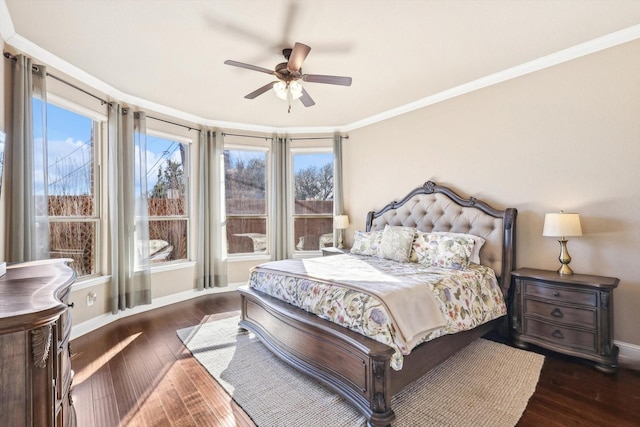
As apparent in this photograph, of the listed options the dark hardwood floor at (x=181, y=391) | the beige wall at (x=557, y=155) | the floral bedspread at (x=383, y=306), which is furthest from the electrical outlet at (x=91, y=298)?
the floral bedspread at (x=383, y=306)

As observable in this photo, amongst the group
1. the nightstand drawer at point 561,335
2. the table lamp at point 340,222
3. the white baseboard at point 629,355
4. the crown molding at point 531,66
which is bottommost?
the white baseboard at point 629,355

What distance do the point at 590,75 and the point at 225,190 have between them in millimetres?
4731

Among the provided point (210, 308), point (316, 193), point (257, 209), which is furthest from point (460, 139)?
point (210, 308)

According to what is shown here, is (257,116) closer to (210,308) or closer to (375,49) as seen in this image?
(375,49)

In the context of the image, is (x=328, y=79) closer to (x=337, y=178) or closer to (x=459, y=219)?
(x=459, y=219)

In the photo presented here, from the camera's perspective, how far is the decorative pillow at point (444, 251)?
3001mm

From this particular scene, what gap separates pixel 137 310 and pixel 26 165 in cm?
215

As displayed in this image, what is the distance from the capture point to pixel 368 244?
390cm

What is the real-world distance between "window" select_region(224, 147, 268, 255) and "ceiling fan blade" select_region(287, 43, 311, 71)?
2835 millimetres

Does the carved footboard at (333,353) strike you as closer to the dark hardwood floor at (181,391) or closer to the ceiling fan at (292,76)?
the dark hardwood floor at (181,391)

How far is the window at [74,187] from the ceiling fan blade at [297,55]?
2546 millimetres

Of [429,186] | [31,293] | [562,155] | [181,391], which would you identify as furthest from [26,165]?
[562,155]

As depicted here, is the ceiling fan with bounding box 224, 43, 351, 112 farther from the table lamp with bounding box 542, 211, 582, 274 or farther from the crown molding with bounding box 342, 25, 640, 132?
the table lamp with bounding box 542, 211, 582, 274

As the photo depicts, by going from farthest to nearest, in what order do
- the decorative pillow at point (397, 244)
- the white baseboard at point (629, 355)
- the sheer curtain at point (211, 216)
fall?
the sheer curtain at point (211, 216) → the decorative pillow at point (397, 244) → the white baseboard at point (629, 355)
